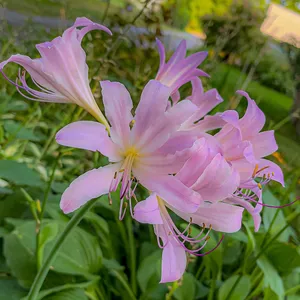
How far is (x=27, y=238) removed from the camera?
695mm

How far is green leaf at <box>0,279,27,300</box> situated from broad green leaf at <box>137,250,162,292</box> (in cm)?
20

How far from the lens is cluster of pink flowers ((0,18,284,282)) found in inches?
14.7

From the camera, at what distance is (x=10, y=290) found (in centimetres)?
68

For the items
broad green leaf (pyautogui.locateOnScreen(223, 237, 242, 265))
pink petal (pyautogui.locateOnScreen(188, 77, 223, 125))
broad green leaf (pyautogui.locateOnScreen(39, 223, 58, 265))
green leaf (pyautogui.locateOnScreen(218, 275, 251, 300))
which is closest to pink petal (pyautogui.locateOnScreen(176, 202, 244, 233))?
pink petal (pyautogui.locateOnScreen(188, 77, 223, 125))

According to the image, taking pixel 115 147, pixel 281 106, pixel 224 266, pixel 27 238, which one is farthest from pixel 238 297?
pixel 281 106

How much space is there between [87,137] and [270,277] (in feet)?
1.58

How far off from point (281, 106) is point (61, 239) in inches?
182

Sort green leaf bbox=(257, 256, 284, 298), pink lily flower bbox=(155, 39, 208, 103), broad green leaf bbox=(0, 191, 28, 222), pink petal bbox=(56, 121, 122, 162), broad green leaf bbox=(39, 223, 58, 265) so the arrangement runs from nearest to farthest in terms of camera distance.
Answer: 1. pink petal bbox=(56, 121, 122, 162)
2. pink lily flower bbox=(155, 39, 208, 103)
3. broad green leaf bbox=(39, 223, 58, 265)
4. green leaf bbox=(257, 256, 284, 298)
5. broad green leaf bbox=(0, 191, 28, 222)

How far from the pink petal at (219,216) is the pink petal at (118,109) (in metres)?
0.10

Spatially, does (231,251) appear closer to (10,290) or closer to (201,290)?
(201,290)

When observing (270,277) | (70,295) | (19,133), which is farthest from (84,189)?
(19,133)

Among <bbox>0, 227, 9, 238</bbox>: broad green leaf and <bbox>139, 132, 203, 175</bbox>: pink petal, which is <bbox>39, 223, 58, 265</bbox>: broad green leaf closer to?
<bbox>0, 227, 9, 238</bbox>: broad green leaf

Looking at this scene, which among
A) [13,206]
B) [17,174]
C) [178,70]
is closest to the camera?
[178,70]

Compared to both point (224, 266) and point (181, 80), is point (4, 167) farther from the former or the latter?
point (224, 266)
